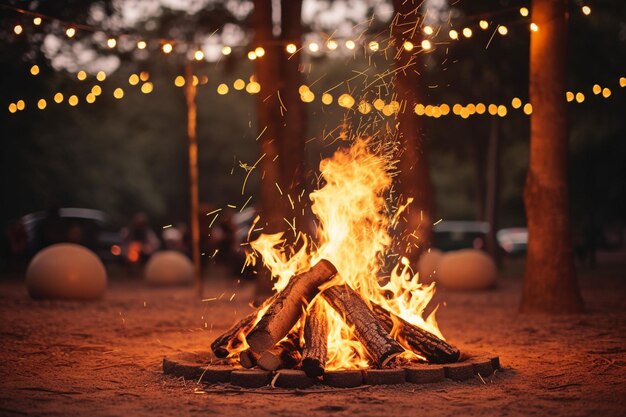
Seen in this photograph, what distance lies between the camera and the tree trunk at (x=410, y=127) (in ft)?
56.5

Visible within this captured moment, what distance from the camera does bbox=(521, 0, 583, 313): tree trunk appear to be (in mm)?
14945

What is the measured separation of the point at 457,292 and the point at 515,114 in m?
11.0

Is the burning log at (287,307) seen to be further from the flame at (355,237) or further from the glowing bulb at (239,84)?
the glowing bulb at (239,84)

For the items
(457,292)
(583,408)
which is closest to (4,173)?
(457,292)

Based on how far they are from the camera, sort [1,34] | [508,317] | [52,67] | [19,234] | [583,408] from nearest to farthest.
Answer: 1. [583,408]
2. [508,317]
3. [1,34]
4. [52,67]
5. [19,234]

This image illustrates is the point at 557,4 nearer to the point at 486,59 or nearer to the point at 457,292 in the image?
the point at 457,292

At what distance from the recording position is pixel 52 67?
1087 inches

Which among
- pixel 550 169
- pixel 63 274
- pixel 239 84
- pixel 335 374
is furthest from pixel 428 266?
pixel 335 374

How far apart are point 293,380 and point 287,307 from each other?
100 cm

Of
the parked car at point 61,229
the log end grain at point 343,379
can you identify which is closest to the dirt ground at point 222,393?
the log end grain at point 343,379

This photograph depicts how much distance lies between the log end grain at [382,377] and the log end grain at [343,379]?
0.06 meters

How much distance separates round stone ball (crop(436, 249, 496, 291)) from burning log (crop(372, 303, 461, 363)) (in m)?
12.4

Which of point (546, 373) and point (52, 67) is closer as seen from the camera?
point (546, 373)

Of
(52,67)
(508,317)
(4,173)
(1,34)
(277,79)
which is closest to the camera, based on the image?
(508,317)
